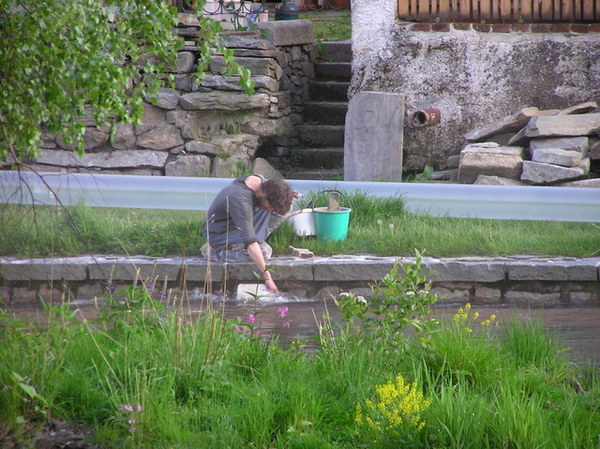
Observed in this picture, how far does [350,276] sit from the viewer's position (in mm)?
6371

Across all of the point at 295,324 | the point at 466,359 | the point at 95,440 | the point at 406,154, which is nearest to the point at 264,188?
the point at 295,324

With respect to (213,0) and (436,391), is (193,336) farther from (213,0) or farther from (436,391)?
(213,0)

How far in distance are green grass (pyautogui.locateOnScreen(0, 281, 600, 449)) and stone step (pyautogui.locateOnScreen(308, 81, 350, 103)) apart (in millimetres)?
8033

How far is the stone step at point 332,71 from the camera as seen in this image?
11.9 metres

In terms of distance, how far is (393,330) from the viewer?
12.0 ft

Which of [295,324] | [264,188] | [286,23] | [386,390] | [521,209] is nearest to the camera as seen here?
[386,390]

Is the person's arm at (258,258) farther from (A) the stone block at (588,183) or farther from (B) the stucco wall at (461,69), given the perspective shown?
(B) the stucco wall at (461,69)

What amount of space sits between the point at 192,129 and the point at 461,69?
11.9 feet

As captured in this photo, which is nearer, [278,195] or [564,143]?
[278,195]

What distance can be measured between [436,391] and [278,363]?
0.78 metres

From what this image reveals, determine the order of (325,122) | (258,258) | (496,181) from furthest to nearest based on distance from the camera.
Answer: (325,122) → (496,181) → (258,258)

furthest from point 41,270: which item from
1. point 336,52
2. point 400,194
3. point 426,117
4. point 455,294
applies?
point 336,52

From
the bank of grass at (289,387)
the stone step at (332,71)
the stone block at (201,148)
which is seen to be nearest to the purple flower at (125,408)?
the bank of grass at (289,387)

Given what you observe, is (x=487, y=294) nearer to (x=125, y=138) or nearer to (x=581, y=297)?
(x=581, y=297)
